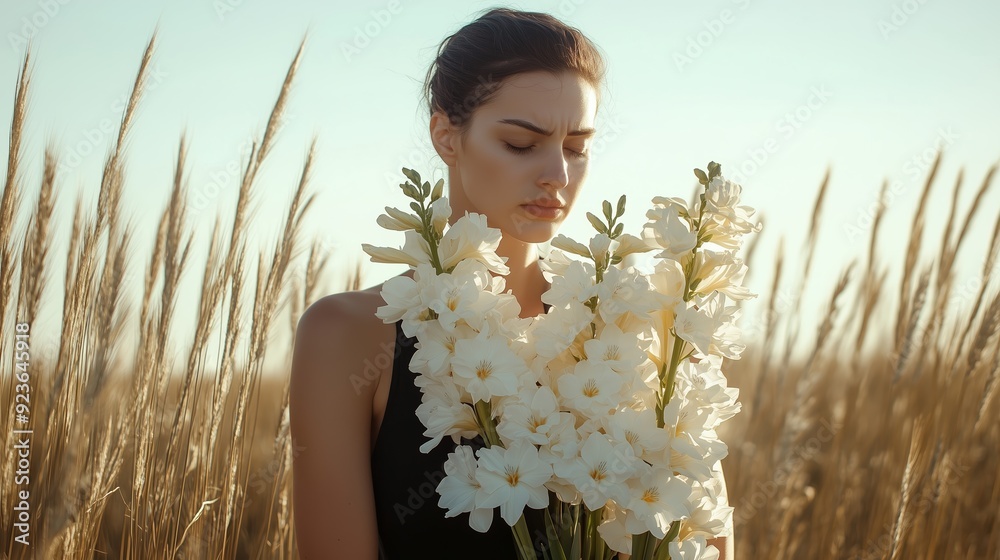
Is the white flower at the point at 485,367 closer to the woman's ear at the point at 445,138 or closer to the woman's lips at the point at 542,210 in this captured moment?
the woman's lips at the point at 542,210

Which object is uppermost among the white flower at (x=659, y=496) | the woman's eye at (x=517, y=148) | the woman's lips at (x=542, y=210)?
the woman's eye at (x=517, y=148)

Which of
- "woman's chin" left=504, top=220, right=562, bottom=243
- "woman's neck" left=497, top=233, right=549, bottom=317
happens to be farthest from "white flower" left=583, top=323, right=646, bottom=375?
"woman's neck" left=497, top=233, right=549, bottom=317

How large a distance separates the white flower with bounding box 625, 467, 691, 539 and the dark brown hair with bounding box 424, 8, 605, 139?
1.00 meters

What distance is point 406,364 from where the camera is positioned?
1.79 metres

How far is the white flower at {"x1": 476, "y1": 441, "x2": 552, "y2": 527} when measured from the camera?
3.63ft

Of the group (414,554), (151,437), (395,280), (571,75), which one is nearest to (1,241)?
(151,437)

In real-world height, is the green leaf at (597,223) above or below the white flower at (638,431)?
above

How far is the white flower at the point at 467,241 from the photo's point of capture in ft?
3.83

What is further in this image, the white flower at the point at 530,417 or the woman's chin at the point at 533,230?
the woman's chin at the point at 533,230

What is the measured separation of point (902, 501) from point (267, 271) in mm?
1723

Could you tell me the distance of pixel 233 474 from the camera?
5.54 ft

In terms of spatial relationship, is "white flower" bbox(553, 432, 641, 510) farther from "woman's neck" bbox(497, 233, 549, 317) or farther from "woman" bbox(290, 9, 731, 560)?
"woman's neck" bbox(497, 233, 549, 317)

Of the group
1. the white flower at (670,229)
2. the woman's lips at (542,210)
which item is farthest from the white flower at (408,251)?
the woman's lips at (542,210)

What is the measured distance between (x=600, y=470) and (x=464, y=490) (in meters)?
0.20
